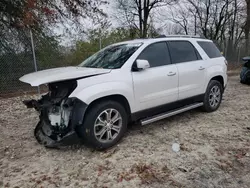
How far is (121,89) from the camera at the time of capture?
3305 mm

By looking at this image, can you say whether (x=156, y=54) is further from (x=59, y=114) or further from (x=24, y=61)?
(x=24, y=61)

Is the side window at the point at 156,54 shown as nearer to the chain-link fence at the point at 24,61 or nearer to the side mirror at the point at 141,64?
the side mirror at the point at 141,64

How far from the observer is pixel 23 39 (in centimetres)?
721

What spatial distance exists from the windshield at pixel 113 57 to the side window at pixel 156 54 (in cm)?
19

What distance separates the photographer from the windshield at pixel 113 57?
3.62 metres

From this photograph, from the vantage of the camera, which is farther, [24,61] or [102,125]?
[24,61]

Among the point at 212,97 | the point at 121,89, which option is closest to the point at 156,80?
the point at 121,89

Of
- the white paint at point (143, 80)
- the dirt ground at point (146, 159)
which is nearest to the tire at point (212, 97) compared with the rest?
the white paint at point (143, 80)

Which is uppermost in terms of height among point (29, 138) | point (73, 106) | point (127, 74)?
point (127, 74)

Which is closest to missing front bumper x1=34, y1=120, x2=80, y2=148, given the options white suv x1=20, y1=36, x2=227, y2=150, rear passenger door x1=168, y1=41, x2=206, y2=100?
white suv x1=20, y1=36, x2=227, y2=150

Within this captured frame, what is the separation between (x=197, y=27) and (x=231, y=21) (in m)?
3.40

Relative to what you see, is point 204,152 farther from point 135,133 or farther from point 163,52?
point 163,52

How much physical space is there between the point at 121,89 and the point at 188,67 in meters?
1.71

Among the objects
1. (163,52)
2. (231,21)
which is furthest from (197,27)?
(163,52)
